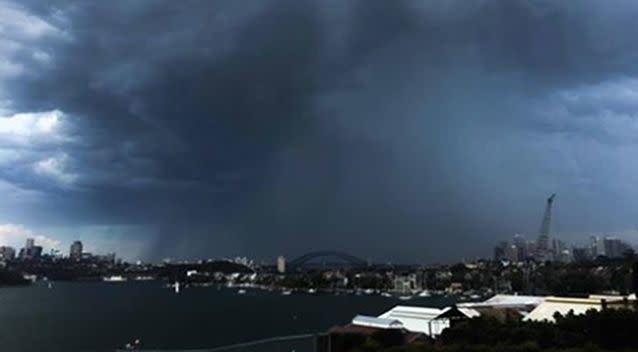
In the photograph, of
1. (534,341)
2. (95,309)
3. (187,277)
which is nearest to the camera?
(534,341)

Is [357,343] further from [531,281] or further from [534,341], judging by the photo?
[531,281]

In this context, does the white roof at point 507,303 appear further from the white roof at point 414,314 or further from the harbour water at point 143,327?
the harbour water at point 143,327

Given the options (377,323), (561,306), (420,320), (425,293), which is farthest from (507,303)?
(425,293)

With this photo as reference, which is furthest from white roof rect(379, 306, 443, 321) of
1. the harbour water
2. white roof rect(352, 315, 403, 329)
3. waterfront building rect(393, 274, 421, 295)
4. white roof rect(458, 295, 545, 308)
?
waterfront building rect(393, 274, 421, 295)

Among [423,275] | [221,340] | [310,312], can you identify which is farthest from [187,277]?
[221,340]

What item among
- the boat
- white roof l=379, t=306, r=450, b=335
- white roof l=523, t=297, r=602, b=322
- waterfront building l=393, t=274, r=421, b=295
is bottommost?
the boat

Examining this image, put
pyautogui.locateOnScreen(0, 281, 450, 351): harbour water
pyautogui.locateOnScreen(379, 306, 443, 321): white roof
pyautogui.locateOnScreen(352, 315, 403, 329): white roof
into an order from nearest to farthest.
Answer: pyautogui.locateOnScreen(352, 315, 403, 329): white roof → pyautogui.locateOnScreen(379, 306, 443, 321): white roof → pyautogui.locateOnScreen(0, 281, 450, 351): harbour water

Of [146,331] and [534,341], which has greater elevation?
[534,341]

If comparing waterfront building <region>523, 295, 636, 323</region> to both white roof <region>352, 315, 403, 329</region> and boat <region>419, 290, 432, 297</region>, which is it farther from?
boat <region>419, 290, 432, 297</region>
